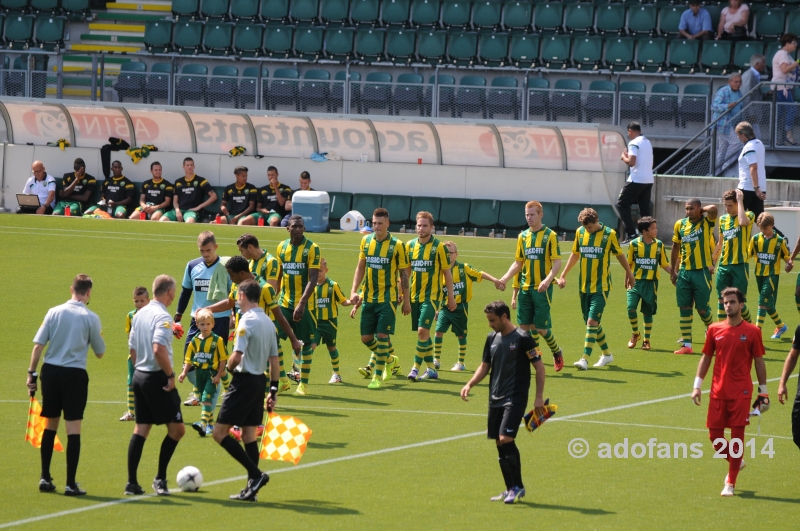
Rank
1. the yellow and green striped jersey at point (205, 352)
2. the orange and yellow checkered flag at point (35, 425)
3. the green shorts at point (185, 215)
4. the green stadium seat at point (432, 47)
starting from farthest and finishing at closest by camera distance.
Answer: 1. the green stadium seat at point (432, 47)
2. the green shorts at point (185, 215)
3. the yellow and green striped jersey at point (205, 352)
4. the orange and yellow checkered flag at point (35, 425)

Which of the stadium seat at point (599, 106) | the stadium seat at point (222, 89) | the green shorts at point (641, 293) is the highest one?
the stadium seat at point (222, 89)

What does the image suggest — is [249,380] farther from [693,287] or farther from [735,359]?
[693,287]

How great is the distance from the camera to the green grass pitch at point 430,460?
8664 millimetres

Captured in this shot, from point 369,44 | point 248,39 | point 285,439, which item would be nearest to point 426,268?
point 285,439

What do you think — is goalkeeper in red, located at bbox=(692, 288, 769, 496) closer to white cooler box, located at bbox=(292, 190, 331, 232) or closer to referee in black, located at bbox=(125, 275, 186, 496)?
referee in black, located at bbox=(125, 275, 186, 496)

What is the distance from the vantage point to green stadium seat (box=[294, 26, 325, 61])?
33.3 m

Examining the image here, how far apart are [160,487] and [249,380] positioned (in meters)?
1.09

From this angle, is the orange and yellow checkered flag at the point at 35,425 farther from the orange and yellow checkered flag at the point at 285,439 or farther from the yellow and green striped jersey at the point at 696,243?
the yellow and green striped jersey at the point at 696,243

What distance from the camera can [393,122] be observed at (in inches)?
1122

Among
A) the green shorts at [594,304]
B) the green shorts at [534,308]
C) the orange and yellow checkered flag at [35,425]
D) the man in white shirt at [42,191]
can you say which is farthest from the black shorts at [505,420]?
the man in white shirt at [42,191]

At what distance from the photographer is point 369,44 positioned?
3312cm

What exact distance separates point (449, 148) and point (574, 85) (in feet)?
12.9

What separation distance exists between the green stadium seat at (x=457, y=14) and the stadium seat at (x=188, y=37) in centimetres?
722

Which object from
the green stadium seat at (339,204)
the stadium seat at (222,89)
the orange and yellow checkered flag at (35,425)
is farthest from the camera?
the stadium seat at (222,89)
